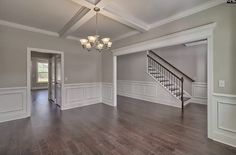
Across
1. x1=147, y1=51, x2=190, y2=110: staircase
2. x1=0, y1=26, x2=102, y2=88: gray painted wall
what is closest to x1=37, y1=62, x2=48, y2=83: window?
x1=0, y1=26, x2=102, y2=88: gray painted wall

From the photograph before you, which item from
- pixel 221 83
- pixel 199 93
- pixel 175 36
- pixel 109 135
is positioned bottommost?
pixel 109 135

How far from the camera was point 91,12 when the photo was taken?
2.78 m

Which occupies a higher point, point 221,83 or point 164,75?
point 164,75

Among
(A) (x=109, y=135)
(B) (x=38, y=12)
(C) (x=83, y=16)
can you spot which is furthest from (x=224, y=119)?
(B) (x=38, y=12)

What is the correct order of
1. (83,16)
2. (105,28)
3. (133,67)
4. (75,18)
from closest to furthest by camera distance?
(83,16) < (75,18) < (105,28) < (133,67)

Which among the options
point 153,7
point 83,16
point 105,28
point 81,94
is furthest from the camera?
point 81,94

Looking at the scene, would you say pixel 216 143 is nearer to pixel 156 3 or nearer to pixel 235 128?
pixel 235 128

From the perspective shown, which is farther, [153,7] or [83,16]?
[83,16]

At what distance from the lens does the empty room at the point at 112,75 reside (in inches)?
93.3

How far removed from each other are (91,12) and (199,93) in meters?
5.67

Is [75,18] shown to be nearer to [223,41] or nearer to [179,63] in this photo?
[223,41]

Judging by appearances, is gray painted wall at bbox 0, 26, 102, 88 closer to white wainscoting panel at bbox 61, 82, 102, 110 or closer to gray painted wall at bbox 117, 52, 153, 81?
white wainscoting panel at bbox 61, 82, 102, 110

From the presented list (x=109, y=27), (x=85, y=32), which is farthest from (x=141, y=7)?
(x=85, y=32)

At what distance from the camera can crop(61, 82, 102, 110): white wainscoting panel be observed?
4.91m
